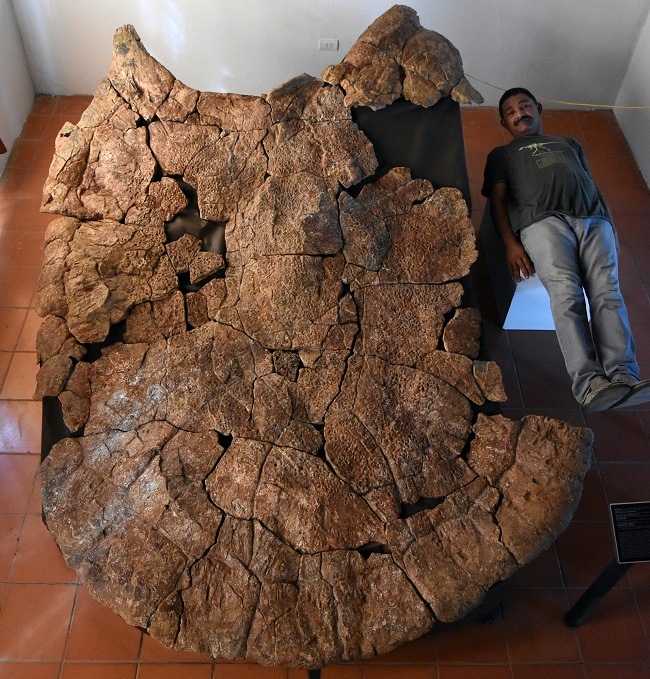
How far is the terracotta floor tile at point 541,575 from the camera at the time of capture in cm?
313

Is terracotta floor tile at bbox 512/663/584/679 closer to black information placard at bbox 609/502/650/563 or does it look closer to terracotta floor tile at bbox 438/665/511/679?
terracotta floor tile at bbox 438/665/511/679

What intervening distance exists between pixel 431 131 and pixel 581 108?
6.98ft

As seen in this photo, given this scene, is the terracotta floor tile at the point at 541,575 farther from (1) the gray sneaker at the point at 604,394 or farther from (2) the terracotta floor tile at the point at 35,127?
(2) the terracotta floor tile at the point at 35,127

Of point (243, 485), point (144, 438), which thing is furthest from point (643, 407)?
point (144, 438)

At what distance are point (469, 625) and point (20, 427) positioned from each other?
2.37 metres

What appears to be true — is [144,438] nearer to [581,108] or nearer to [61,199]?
[61,199]

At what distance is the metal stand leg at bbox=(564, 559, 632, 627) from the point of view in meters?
2.69

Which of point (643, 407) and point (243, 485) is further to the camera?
point (643, 407)

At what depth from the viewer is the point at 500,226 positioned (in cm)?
368

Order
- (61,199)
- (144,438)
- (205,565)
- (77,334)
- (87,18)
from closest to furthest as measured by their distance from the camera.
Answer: (205,565)
(144,438)
(77,334)
(61,199)
(87,18)

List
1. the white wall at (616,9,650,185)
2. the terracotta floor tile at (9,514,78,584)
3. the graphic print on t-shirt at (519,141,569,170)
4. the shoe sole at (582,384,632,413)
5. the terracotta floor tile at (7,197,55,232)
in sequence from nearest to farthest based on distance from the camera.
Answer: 1. the shoe sole at (582,384,632,413)
2. the terracotta floor tile at (9,514,78,584)
3. the graphic print on t-shirt at (519,141,569,170)
4. the terracotta floor tile at (7,197,55,232)
5. the white wall at (616,9,650,185)

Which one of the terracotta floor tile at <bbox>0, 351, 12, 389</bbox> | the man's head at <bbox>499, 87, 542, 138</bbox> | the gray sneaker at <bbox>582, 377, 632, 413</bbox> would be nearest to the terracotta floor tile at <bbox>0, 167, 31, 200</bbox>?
the terracotta floor tile at <bbox>0, 351, 12, 389</bbox>

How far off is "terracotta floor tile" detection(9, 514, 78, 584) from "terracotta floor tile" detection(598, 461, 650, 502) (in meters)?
2.55

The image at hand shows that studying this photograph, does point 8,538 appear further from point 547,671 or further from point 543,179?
point 543,179
